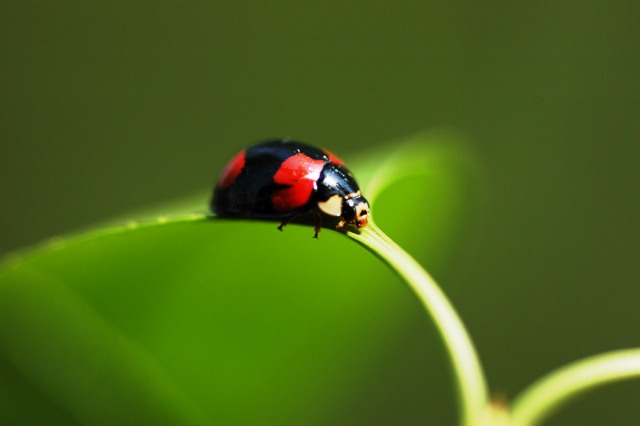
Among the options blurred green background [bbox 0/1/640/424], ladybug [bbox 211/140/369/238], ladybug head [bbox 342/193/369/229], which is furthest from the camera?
blurred green background [bbox 0/1/640/424]

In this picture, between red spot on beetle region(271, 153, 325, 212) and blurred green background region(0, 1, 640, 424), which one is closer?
red spot on beetle region(271, 153, 325, 212)

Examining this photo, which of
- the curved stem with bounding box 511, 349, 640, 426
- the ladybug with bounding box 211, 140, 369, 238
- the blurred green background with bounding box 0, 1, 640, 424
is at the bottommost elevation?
the curved stem with bounding box 511, 349, 640, 426

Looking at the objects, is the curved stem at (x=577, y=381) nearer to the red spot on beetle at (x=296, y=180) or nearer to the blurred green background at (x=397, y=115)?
the red spot on beetle at (x=296, y=180)

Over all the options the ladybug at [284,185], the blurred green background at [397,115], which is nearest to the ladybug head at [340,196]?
the ladybug at [284,185]

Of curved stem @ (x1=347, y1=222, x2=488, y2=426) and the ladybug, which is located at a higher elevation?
the ladybug

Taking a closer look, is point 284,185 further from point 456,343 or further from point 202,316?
point 456,343

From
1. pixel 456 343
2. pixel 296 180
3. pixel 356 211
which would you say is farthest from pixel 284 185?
pixel 456 343

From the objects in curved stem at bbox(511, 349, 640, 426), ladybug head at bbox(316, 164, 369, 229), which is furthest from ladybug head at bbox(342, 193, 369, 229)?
curved stem at bbox(511, 349, 640, 426)

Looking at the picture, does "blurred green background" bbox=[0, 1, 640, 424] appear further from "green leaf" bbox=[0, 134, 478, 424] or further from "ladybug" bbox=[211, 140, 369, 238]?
"ladybug" bbox=[211, 140, 369, 238]
